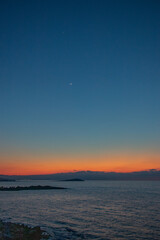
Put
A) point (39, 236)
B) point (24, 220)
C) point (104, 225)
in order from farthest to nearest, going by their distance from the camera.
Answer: point (24, 220) → point (104, 225) → point (39, 236)

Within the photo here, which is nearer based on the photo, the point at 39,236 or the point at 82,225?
the point at 39,236

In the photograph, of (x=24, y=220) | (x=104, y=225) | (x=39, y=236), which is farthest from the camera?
(x=24, y=220)

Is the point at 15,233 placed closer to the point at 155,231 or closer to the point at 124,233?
the point at 124,233

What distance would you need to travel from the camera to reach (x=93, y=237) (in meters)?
21.2

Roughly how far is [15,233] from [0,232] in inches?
71.2

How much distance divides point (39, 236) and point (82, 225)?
8084 mm

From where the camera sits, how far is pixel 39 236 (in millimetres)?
20188

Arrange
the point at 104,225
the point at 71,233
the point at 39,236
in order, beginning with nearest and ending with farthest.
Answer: the point at 39,236, the point at 71,233, the point at 104,225

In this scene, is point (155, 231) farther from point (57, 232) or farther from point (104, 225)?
point (57, 232)

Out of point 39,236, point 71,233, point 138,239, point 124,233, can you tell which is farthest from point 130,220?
point 39,236

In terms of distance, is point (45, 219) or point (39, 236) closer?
point (39, 236)

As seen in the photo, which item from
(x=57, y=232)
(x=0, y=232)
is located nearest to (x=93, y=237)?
(x=57, y=232)

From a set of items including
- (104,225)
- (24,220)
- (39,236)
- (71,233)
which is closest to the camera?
(39,236)

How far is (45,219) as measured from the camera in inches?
1182
